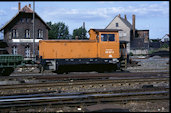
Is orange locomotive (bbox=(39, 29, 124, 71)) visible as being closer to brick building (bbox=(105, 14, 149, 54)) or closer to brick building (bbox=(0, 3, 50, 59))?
brick building (bbox=(0, 3, 50, 59))

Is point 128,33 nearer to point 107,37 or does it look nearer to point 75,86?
point 107,37

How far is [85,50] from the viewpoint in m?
16.1

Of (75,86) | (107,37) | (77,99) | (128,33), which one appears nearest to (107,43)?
(107,37)

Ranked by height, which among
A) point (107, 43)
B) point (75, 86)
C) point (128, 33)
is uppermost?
point (128, 33)

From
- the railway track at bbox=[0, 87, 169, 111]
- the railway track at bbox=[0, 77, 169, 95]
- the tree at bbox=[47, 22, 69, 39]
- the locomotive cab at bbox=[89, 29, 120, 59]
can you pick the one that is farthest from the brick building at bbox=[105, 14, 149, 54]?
the railway track at bbox=[0, 87, 169, 111]

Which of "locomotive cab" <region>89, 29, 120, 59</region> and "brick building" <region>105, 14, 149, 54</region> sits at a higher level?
"brick building" <region>105, 14, 149, 54</region>

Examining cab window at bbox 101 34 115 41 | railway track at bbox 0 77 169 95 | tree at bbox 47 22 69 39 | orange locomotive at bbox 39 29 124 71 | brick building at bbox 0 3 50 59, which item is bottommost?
railway track at bbox 0 77 169 95

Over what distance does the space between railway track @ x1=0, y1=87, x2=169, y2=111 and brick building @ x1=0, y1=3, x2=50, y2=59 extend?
30.5 meters

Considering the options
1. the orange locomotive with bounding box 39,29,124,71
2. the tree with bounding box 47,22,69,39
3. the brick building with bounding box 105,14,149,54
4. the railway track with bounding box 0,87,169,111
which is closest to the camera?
the railway track with bounding box 0,87,169,111

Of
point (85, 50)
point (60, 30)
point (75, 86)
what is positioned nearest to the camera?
point (75, 86)

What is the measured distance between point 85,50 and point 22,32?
2484 centimetres

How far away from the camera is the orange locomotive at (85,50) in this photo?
1579 cm

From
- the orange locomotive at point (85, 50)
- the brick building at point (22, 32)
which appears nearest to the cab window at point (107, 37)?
the orange locomotive at point (85, 50)

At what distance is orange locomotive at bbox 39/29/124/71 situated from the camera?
15.8 metres
